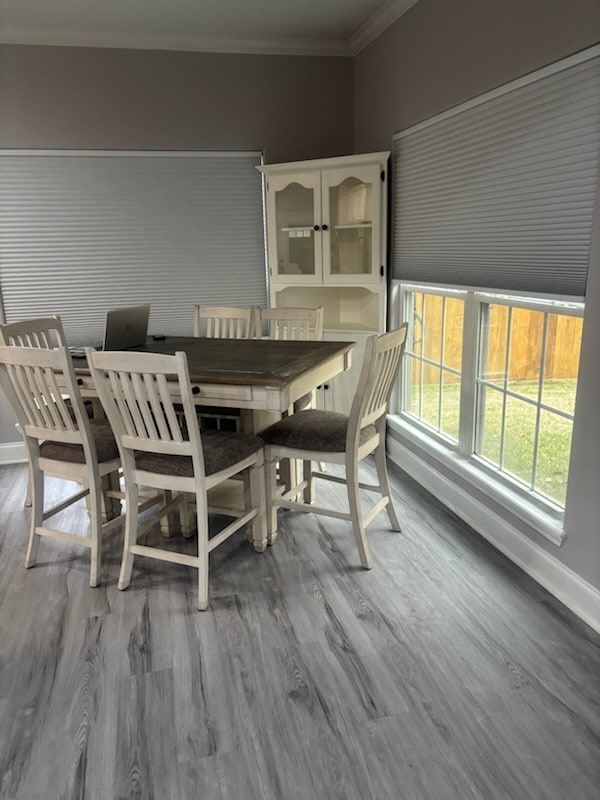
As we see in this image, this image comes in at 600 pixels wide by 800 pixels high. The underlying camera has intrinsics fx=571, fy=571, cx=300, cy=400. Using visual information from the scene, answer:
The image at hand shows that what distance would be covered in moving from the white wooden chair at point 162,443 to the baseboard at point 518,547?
1.13 m

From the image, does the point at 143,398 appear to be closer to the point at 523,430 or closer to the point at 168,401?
the point at 168,401

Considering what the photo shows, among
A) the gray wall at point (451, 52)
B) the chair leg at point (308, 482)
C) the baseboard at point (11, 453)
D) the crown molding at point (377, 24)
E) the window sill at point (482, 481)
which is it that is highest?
the crown molding at point (377, 24)

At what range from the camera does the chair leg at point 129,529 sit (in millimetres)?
2295

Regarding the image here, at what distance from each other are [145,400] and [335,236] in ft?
6.82

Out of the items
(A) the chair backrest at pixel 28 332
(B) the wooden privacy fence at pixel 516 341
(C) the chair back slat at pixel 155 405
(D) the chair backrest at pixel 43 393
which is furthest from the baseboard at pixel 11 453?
(B) the wooden privacy fence at pixel 516 341

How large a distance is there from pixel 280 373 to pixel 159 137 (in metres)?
2.35

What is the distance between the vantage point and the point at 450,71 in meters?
2.70

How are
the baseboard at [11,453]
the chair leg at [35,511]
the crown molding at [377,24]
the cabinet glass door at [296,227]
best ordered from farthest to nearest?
the baseboard at [11,453] → the cabinet glass door at [296,227] → the crown molding at [377,24] → the chair leg at [35,511]

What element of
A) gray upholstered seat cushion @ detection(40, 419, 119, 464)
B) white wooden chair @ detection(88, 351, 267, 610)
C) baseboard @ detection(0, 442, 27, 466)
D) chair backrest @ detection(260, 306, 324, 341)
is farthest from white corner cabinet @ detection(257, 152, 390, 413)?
baseboard @ detection(0, 442, 27, 466)

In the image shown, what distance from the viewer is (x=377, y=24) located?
3387 mm

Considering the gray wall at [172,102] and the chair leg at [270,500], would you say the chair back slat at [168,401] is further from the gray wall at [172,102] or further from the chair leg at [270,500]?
the gray wall at [172,102]

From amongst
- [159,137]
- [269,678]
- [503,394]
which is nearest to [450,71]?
[503,394]

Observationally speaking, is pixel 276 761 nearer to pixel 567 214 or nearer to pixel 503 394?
pixel 503 394

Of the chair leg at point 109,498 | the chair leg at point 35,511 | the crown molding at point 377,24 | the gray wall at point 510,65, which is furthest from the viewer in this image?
the crown molding at point 377,24
